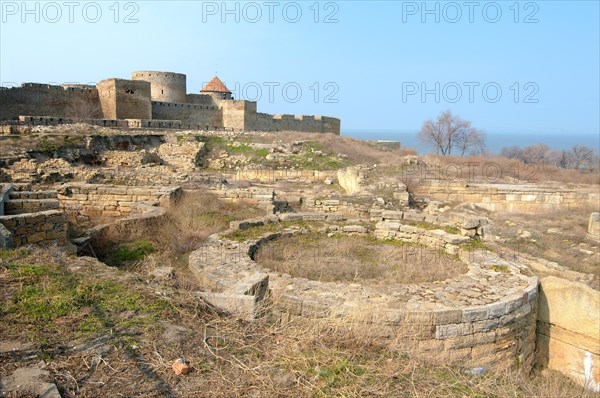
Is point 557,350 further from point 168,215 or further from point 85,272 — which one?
point 168,215

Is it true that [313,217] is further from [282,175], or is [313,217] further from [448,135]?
[448,135]

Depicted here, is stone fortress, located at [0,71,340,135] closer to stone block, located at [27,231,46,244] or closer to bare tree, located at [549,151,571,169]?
stone block, located at [27,231,46,244]

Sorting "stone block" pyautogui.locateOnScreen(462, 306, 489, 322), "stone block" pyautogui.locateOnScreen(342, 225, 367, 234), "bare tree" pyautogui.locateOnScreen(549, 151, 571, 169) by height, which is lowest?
"stone block" pyautogui.locateOnScreen(462, 306, 489, 322)

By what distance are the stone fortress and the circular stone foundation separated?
20.9 metres

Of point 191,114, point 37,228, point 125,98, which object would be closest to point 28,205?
point 37,228

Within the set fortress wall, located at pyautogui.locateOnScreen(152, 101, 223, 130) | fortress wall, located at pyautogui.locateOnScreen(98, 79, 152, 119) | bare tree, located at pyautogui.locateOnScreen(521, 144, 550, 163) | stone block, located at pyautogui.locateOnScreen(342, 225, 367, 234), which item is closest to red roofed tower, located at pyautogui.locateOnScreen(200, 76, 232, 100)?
fortress wall, located at pyautogui.locateOnScreen(152, 101, 223, 130)

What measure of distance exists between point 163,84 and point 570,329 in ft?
117

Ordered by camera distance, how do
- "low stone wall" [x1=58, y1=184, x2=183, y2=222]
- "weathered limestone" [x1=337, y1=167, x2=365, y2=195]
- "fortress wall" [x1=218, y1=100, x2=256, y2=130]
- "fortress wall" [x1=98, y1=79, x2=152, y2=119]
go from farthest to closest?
"fortress wall" [x1=218, y1=100, x2=256, y2=130], "fortress wall" [x1=98, y1=79, x2=152, y2=119], "weathered limestone" [x1=337, y1=167, x2=365, y2=195], "low stone wall" [x1=58, y1=184, x2=183, y2=222]

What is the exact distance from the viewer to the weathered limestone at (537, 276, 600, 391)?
561cm

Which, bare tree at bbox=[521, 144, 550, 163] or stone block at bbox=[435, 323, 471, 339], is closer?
stone block at bbox=[435, 323, 471, 339]

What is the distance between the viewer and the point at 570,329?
5.78 m

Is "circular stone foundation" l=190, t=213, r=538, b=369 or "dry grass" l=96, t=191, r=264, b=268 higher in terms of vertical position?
"dry grass" l=96, t=191, r=264, b=268

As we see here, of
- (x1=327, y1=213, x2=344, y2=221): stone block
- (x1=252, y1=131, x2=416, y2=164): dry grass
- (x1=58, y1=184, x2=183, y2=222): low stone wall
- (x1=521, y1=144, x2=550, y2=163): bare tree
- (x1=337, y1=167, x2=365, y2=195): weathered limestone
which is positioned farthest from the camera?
(x1=521, y1=144, x2=550, y2=163): bare tree

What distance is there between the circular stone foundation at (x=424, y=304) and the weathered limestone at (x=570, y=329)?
0.24 metres
